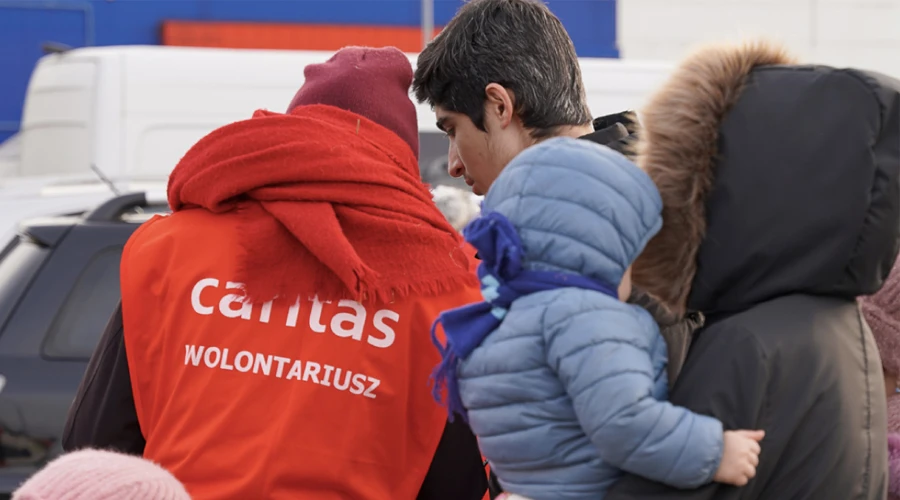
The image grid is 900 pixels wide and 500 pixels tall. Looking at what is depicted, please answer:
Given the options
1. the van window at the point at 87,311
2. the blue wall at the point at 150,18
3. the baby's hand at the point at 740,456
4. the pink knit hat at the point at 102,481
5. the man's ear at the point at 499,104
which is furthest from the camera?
the blue wall at the point at 150,18

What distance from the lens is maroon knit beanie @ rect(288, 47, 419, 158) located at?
2383 mm

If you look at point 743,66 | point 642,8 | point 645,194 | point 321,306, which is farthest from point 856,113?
point 642,8

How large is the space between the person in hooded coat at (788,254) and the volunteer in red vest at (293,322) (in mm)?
609

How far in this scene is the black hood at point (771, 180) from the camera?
64.8 inches

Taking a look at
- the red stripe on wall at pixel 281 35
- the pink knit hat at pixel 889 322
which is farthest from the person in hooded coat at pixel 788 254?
the red stripe on wall at pixel 281 35

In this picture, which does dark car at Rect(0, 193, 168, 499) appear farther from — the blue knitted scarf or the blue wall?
the blue wall

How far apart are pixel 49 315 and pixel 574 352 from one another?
3294 mm

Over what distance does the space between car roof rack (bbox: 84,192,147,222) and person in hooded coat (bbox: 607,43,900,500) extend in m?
3.50

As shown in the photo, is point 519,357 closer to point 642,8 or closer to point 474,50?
point 474,50

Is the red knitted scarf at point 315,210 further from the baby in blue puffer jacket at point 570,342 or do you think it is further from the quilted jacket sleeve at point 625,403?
the quilted jacket sleeve at point 625,403

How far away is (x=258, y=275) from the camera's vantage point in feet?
7.22

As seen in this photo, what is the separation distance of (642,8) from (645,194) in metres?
14.2

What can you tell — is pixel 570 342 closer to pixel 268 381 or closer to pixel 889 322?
pixel 268 381

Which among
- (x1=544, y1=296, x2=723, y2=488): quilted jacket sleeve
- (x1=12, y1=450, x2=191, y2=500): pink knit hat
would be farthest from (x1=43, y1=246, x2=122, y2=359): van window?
(x1=544, y1=296, x2=723, y2=488): quilted jacket sleeve
